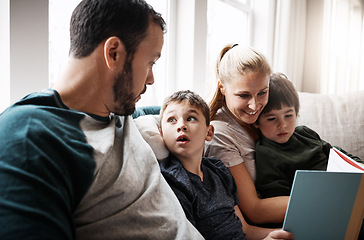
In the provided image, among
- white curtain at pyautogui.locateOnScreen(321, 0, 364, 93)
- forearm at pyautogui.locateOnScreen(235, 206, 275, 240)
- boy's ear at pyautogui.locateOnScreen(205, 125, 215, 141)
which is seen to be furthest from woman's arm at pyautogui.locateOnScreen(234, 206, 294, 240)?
white curtain at pyautogui.locateOnScreen(321, 0, 364, 93)

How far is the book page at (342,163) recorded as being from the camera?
1.05 meters

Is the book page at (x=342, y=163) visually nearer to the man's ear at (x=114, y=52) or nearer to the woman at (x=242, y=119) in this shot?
the woman at (x=242, y=119)

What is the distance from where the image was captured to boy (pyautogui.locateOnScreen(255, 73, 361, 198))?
1479mm

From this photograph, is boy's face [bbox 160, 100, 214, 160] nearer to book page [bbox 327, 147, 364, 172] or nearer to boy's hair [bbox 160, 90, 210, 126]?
boy's hair [bbox 160, 90, 210, 126]

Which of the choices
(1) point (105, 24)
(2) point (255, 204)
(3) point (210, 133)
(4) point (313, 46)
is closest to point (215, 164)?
(3) point (210, 133)

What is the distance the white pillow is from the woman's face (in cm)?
43

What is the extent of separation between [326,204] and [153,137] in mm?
575

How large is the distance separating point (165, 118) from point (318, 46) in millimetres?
2985

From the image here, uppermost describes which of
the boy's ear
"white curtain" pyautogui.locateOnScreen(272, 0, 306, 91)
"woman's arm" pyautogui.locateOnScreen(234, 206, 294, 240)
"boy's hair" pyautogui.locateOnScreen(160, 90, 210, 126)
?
"white curtain" pyautogui.locateOnScreen(272, 0, 306, 91)

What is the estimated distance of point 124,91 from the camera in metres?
0.95

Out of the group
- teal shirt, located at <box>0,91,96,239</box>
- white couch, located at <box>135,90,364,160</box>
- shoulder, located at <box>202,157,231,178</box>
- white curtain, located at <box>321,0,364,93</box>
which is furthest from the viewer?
white curtain, located at <box>321,0,364,93</box>

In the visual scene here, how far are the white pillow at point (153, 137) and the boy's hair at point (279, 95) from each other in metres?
0.60

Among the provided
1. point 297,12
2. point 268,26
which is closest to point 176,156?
point 268,26

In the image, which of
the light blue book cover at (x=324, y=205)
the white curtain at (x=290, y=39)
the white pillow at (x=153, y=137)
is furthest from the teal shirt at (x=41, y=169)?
the white curtain at (x=290, y=39)
